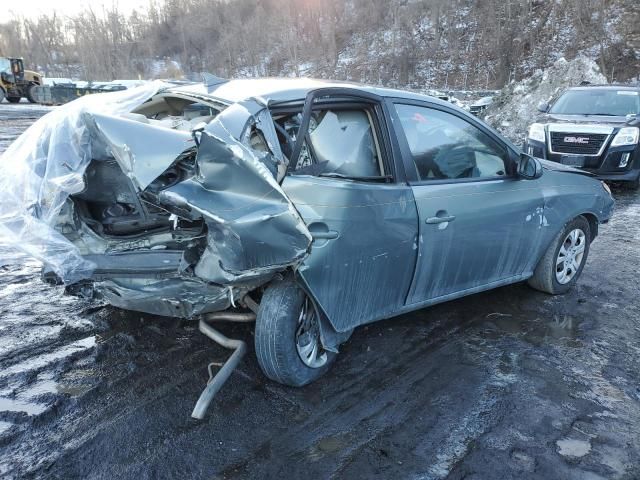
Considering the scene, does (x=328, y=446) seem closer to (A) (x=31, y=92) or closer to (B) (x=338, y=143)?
(B) (x=338, y=143)

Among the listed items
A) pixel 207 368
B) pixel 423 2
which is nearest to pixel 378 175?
pixel 207 368

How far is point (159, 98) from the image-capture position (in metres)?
3.81

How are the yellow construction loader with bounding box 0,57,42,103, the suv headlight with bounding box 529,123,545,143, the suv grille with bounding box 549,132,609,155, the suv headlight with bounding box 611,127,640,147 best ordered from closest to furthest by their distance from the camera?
the suv headlight with bounding box 611,127,640,147, the suv grille with bounding box 549,132,609,155, the suv headlight with bounding box 529,123,545,143, the yellow construction loader with bounding box 0,57,42,103

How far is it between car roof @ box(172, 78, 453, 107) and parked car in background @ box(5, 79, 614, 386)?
2cm

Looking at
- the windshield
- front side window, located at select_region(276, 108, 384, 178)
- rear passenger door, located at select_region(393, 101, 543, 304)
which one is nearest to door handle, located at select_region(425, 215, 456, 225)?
rear passenger door, located at select_region(393, 101, 543, 304)

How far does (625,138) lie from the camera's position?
9375 mm

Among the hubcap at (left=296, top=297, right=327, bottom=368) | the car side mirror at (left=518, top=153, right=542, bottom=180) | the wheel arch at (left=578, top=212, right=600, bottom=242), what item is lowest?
the hubcap at (left=296, top=297, right=327, bottom=368)

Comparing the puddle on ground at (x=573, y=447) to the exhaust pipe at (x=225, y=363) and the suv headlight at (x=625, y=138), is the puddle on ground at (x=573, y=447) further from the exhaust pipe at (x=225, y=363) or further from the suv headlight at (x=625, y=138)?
the suv headlight at (x=625, y=138)

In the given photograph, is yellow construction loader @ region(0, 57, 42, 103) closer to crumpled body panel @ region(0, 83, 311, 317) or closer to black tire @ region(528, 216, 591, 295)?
crumpled body panel @ region(0, 83, 311, 317)

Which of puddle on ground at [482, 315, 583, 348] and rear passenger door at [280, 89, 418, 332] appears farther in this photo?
puddle on ground at [482, 315, 583, 348]

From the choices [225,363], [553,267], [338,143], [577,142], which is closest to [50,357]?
[225,363]

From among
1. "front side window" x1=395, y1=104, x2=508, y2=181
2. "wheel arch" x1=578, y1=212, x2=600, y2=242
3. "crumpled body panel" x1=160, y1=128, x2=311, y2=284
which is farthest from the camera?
"wheel arch" x1=578, y1=212, x2=600, y2=242

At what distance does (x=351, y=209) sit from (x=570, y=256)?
292 cm

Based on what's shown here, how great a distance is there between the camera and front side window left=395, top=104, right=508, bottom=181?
3543mm
